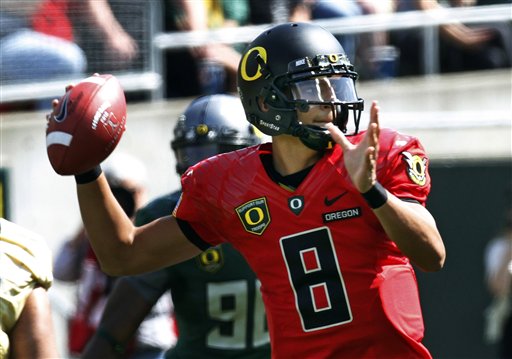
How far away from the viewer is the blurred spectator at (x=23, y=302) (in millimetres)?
3900

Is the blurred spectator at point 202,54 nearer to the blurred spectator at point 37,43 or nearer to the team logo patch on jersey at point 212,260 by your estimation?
the blurred spectator at point 37,43

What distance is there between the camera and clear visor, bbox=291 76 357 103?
13.6 ft

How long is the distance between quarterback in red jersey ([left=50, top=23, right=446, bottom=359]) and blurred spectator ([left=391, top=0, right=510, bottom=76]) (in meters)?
5.36

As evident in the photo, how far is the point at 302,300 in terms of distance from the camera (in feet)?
13.5

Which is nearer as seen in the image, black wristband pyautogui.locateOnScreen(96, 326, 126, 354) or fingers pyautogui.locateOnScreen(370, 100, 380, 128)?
fingers pyautogui.locateOnScreen(370, 100, 380, 128)

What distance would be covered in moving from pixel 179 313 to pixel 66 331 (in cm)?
374

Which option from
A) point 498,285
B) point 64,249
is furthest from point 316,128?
point 498,285

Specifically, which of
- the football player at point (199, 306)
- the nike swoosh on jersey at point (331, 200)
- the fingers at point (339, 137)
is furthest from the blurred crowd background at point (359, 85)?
the fingers at point (339, 137)

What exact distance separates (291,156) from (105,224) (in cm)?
66

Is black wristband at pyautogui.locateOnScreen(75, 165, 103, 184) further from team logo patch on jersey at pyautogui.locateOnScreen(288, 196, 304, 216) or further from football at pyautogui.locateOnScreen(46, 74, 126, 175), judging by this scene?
team logo patch on jersey at pyautogui.locateOnScreen(288, 196, 304, 216)

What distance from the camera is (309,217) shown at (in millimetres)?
4086

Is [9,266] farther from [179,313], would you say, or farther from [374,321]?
[179,313]

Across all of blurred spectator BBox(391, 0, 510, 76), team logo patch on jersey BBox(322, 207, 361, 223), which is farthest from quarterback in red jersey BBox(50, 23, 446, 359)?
blurred spectator BBox(391, 0, 510, 76)

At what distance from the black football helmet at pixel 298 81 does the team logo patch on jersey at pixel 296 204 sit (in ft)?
0.58
